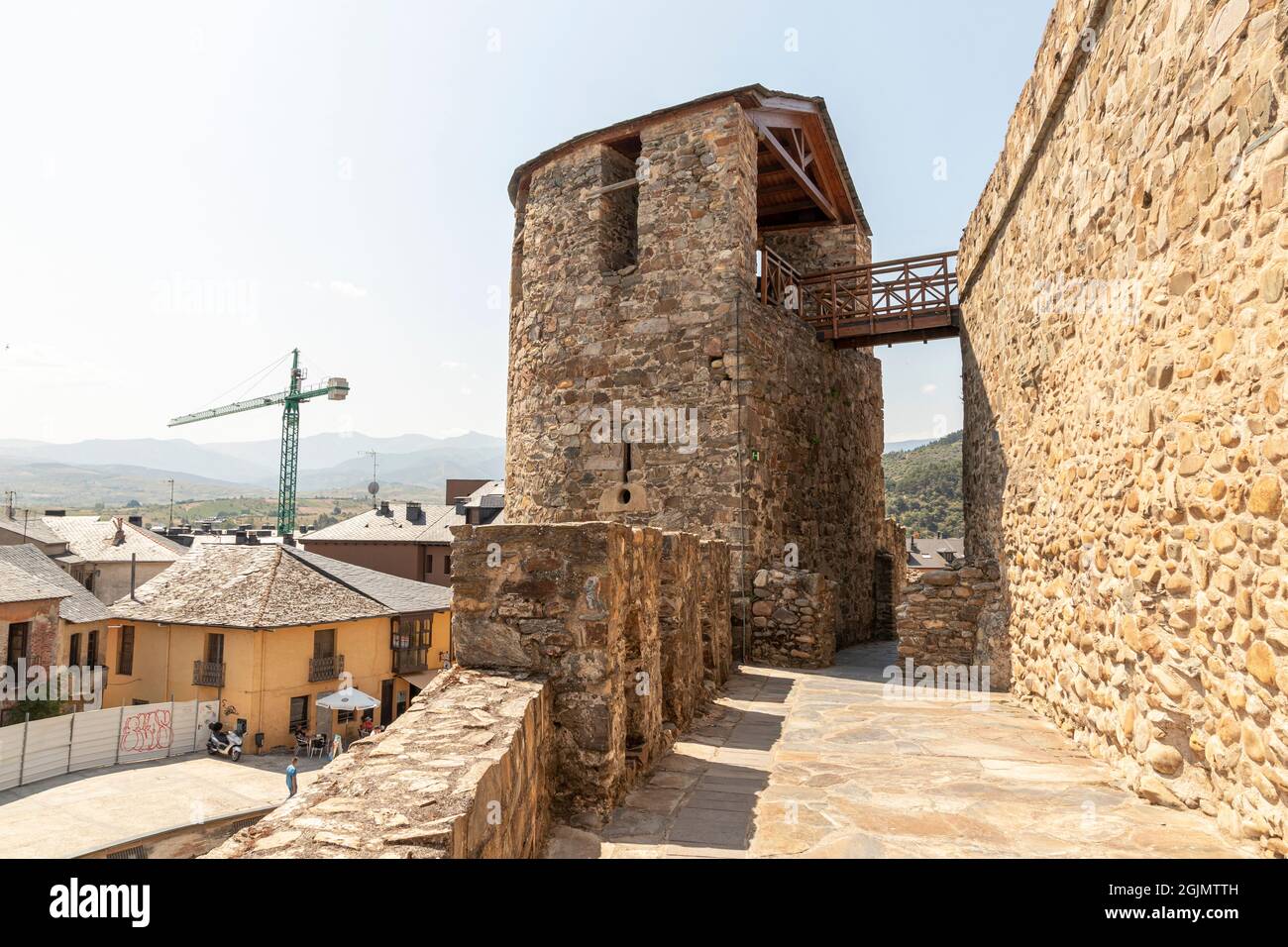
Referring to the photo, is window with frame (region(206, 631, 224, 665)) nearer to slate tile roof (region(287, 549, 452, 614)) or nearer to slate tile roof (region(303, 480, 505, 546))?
slate tile roof (region(287, 549, 452, 614))

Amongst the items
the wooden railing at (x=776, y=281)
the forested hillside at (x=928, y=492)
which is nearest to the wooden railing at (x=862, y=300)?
the wooden railing at (x=776, y=281)

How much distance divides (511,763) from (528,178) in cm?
1332

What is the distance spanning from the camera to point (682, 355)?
1163 centimetres

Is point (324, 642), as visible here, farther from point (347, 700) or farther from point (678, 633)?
point (678, 633)

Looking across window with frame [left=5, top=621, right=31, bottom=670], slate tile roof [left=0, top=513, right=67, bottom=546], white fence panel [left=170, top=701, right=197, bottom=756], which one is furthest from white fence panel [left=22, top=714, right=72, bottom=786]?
slate tile roof [left=0, top=513, right=67, bottom=546]

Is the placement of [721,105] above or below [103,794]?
above

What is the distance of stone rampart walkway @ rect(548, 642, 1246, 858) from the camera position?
3.53m

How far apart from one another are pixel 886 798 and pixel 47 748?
836 inches

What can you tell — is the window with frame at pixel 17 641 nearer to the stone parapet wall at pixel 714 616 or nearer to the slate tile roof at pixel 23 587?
the slate tile roof at pixel 23 587

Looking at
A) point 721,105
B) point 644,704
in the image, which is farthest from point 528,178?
point 644,704

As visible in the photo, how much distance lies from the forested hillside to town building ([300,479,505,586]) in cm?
3229

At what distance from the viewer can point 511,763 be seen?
9.80 ft
